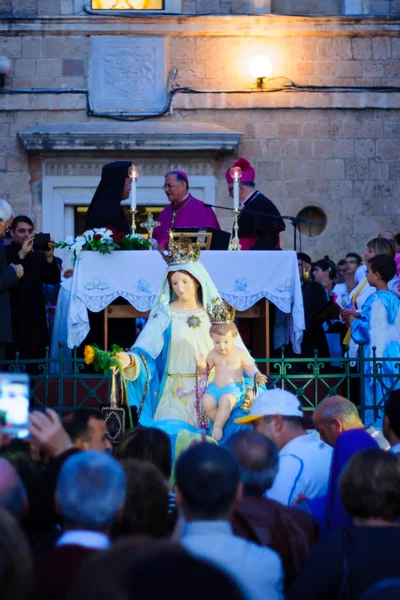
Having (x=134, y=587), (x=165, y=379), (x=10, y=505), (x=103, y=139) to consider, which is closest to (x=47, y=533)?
(x=10, y=505)

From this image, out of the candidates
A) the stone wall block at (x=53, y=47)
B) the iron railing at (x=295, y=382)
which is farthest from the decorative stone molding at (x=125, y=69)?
the iron railing at (x=295, y=382)

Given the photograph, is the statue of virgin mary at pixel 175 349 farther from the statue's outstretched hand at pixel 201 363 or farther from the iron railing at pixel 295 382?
the iron railing at pixel 295 382

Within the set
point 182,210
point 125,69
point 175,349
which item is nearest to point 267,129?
point 125,69

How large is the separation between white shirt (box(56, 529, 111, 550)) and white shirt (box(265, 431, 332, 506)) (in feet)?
6.12

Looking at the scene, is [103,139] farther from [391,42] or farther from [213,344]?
[213,344]

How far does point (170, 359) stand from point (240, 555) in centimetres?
435

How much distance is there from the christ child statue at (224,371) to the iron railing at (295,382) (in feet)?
2.13

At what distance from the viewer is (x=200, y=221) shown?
10.1 metres

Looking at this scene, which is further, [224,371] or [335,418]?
[224,371]

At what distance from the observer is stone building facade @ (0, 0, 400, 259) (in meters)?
13.4

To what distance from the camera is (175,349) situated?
7715 mm

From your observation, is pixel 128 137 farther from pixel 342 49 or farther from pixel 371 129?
pixel 371 129

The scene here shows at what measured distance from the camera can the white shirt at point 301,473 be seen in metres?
4.96

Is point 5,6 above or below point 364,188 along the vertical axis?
above
